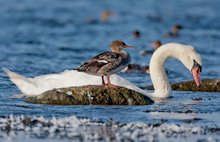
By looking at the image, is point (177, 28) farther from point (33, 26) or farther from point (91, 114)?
point (91, 114)

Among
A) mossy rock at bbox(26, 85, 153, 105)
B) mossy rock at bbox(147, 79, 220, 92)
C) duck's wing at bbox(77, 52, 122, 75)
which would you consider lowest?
mossy rock at bbox(26, 85, 153, 105)

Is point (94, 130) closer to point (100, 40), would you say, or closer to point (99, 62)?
point (99, 62)

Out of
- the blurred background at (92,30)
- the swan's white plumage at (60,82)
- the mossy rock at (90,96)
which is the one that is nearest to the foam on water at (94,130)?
the mossy rock at (90,96)

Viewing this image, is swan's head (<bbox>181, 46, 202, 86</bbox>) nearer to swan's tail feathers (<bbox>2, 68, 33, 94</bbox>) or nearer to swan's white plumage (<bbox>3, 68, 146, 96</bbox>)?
swan's white plumage (<bbox>3, 68, 146, 96</bbox>)

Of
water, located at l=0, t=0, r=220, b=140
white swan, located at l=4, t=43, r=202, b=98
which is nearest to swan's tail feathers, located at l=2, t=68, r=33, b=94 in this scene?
white swan, located at l=4, t=43, r=202, b=98

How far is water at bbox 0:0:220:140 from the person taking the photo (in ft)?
43.8

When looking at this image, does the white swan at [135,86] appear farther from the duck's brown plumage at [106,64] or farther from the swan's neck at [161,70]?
the duck's brown plumage at [106,64]

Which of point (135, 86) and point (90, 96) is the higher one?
point (135, 86)

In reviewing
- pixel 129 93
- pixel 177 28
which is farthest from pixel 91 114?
pixel 177 28

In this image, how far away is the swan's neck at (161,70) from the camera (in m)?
15.1

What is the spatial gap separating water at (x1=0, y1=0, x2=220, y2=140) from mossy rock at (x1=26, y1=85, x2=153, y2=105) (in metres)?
0.28

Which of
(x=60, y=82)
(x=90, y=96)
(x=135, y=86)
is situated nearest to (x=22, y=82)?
(x=60, y=82)

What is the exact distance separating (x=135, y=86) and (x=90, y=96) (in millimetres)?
1261

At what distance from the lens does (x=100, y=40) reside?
28.6m
